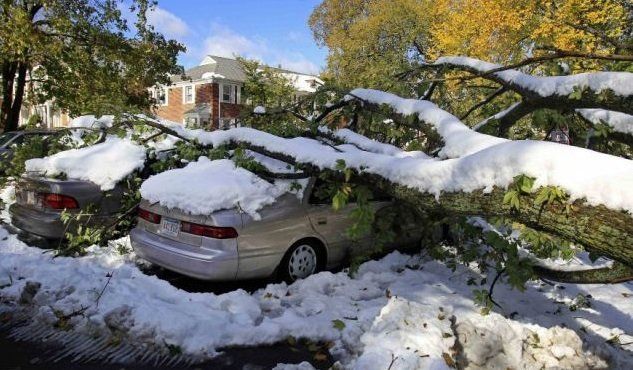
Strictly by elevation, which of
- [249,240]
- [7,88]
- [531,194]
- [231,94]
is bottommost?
[249,240]

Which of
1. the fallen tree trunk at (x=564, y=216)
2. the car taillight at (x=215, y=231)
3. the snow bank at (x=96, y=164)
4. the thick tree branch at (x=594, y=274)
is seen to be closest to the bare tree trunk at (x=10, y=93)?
the snow bank at (x=96, y=164)

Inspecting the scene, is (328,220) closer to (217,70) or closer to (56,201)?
(56,201)

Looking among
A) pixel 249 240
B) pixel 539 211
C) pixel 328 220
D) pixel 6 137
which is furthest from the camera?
pixel 6 137

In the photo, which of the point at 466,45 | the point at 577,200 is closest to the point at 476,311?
the point at 577,200

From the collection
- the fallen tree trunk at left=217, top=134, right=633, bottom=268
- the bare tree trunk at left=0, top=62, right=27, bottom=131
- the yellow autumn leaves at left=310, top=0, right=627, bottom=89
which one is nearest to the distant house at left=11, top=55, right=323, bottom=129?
the yellow autumn leaves at left=310, top=0, right=627, bottom=89

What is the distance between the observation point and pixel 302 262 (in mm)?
5844

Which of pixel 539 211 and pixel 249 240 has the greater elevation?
pixel 539 211

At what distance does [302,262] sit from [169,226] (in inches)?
61.1

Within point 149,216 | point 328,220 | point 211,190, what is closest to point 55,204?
point 149,216

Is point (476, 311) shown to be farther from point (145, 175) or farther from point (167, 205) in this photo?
point (145, 175)

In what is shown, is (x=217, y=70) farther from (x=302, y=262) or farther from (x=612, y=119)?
(x=612, y=119)

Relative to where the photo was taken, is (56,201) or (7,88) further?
(7,88)

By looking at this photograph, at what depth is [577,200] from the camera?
8.52 ft

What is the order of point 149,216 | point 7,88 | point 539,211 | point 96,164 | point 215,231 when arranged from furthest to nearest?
point 7,88, point 96,164, point 149,216, point 215,231, point 539,211
